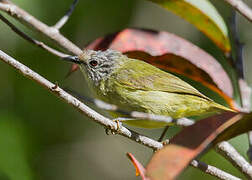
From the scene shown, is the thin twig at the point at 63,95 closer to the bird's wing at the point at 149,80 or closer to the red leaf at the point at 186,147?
the red leaf at the point at 186,147

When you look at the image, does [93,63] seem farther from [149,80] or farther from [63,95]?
[63,95]

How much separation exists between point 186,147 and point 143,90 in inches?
75.6

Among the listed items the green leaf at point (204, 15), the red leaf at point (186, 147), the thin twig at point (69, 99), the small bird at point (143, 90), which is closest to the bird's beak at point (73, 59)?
the small bird at point (143, 90)

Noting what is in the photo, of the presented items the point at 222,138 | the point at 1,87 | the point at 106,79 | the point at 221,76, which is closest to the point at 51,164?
the point at 1,87

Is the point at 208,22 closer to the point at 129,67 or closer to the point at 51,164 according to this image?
the point at 129,67

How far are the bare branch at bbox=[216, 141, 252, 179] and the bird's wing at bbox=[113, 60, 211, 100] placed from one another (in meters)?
1.02

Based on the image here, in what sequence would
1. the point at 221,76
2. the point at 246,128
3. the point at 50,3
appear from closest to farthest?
the point at 246,128 → the point at 221,76 → the point at 50,3

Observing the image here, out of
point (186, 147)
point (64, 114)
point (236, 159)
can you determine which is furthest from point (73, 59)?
point (186, 147)

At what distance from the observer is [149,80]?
3.51 m

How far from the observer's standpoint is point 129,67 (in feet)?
12.3

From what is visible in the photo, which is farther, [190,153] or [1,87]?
→ [1,87]

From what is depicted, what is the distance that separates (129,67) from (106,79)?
0.28 m

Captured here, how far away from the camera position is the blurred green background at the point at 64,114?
3.67m

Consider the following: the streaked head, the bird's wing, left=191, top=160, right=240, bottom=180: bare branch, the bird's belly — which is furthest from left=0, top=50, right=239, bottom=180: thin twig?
the streaked head
